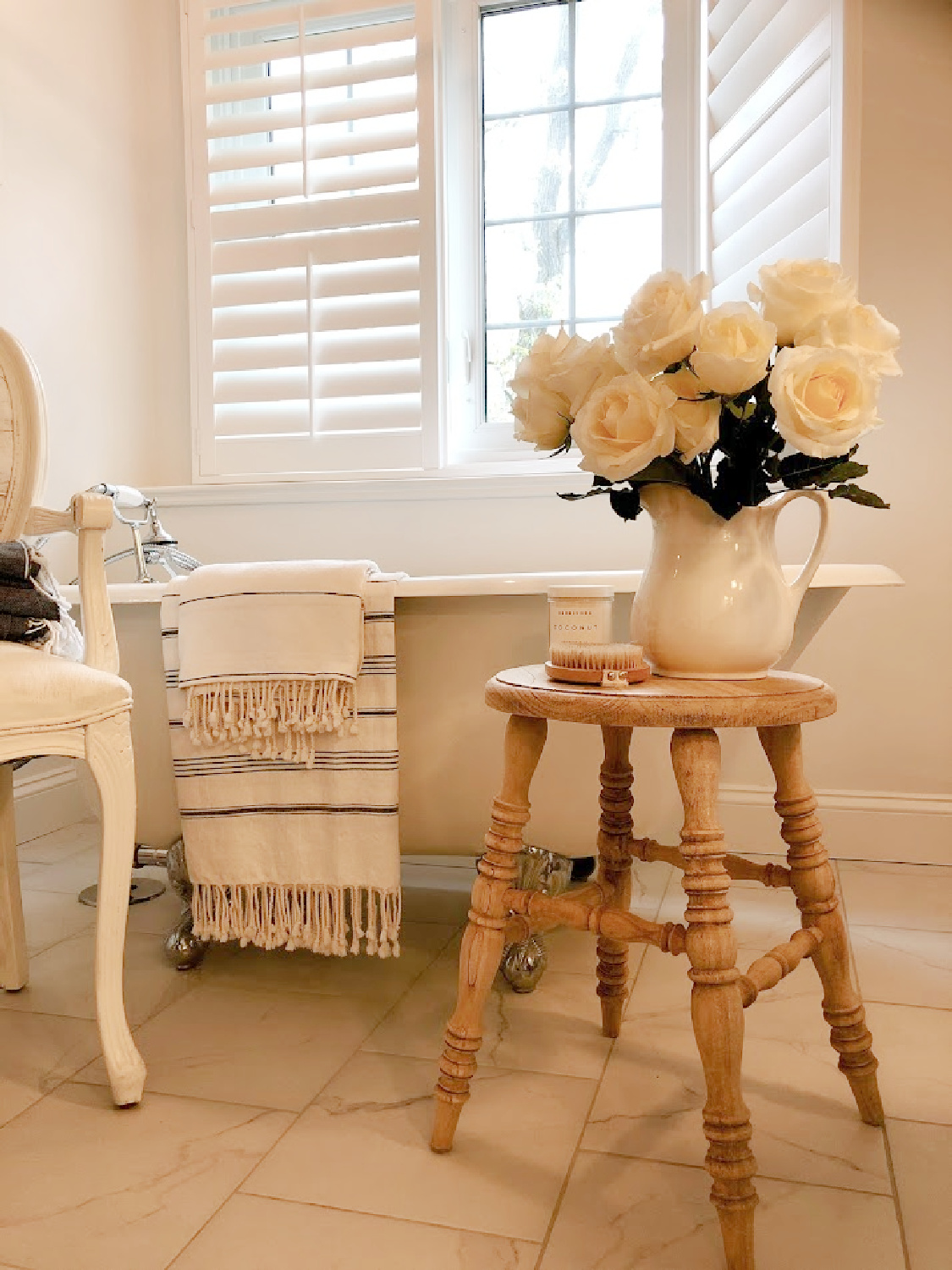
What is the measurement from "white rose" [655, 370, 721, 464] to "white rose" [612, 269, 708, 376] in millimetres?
23

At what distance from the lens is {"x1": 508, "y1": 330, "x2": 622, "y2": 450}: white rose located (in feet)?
3.80

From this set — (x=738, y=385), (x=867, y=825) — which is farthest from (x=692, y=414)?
(x=867, y=825)

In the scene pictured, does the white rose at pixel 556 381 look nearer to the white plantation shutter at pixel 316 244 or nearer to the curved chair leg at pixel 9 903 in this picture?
the curved chair leg at pixel 9 903

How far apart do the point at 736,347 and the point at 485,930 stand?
→ 677 mm

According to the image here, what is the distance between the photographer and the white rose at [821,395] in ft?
3.34

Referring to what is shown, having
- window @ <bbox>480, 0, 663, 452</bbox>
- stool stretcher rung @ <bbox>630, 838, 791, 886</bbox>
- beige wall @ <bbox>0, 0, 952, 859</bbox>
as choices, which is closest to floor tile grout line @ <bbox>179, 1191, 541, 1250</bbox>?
stool stretcher rung @ <bbox>630, 838, 791, 886</bbox>

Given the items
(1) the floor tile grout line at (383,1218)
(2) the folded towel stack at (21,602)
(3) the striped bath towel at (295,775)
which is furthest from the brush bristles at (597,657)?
(2) the folded towel stack at (21,602)

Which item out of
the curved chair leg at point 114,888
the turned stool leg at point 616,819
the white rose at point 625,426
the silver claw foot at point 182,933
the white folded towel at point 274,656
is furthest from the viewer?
the silver claw foot at point 182,933

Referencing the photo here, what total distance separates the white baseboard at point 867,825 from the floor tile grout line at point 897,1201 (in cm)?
111

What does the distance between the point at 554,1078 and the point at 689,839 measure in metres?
0.50

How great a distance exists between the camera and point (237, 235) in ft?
8.65

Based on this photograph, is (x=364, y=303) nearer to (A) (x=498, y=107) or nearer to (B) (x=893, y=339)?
(A) (x=498, y=107)

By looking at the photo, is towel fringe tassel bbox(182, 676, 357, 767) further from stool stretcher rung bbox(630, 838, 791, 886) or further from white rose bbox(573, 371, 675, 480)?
white rose bbox(573, 371, 675, 480)

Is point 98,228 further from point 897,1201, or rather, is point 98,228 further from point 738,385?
point 897,1201
